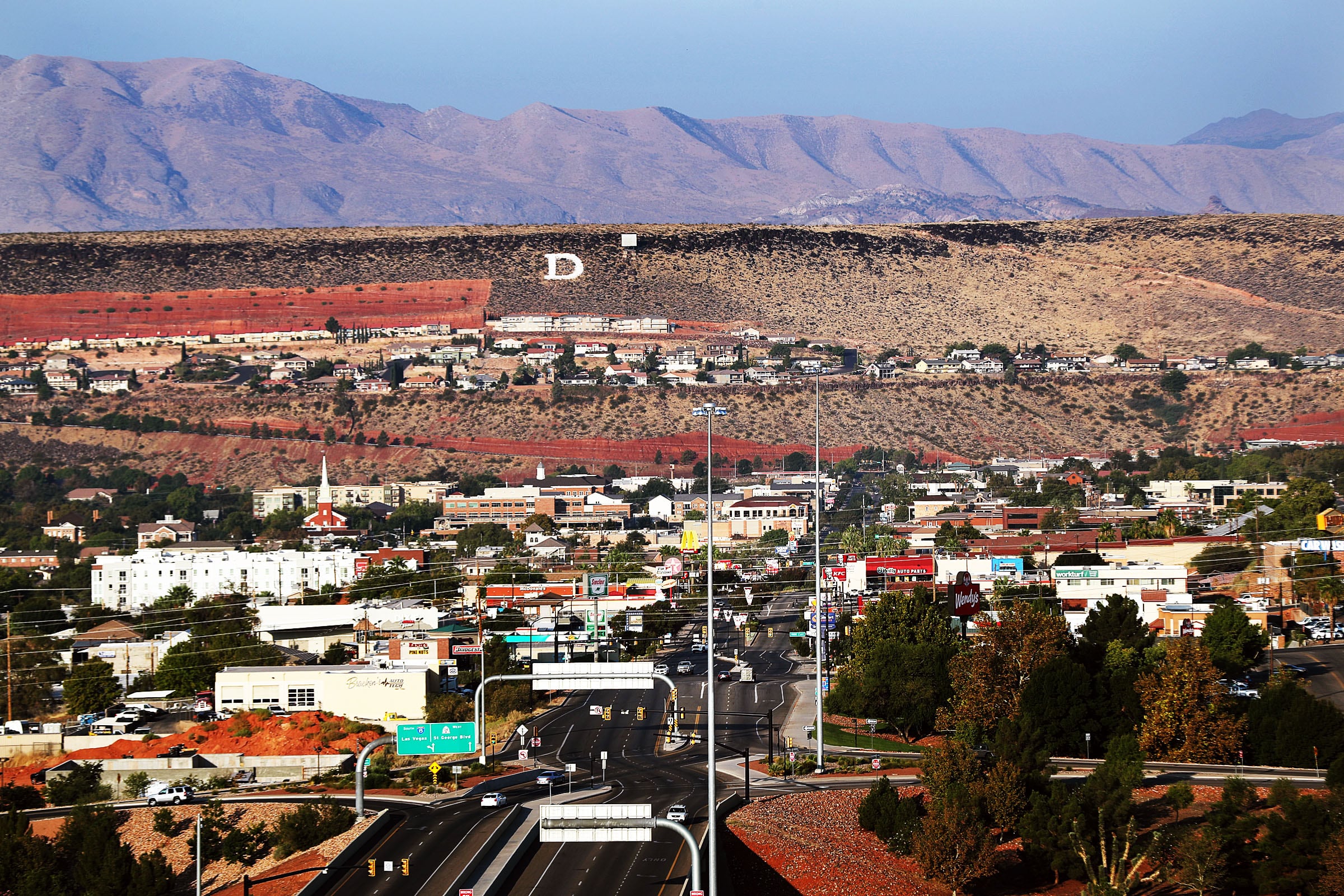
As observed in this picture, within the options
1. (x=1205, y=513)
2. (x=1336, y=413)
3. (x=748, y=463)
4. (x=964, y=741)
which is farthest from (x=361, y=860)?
(x=1336, y=413)

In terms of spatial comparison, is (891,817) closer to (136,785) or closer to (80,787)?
(136,785)

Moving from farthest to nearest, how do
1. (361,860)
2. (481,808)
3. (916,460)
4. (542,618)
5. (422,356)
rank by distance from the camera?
(422,356) → (916,460) → (542,618) → (481,808) → (361,860)

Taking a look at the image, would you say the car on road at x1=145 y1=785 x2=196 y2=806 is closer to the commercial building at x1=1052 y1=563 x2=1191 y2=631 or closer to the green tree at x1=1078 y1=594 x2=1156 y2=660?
the green tree at x1=1078 y1=594 x2=1156 y2=660

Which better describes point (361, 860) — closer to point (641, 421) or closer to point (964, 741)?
point (964, 741)

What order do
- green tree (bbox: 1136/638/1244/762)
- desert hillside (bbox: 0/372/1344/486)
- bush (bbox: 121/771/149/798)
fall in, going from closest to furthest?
1. green tree (bbox: 1136/638/1244/762)
2. bush (bbox: 121/771/149/798)
3. desert hillside (bbox: 0/372/1344/486)

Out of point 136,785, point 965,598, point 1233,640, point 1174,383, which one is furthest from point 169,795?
point 1174,383

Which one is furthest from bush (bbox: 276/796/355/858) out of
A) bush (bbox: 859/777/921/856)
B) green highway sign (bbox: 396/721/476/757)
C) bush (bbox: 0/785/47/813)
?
bush (bbox: 859/777/921/856)
